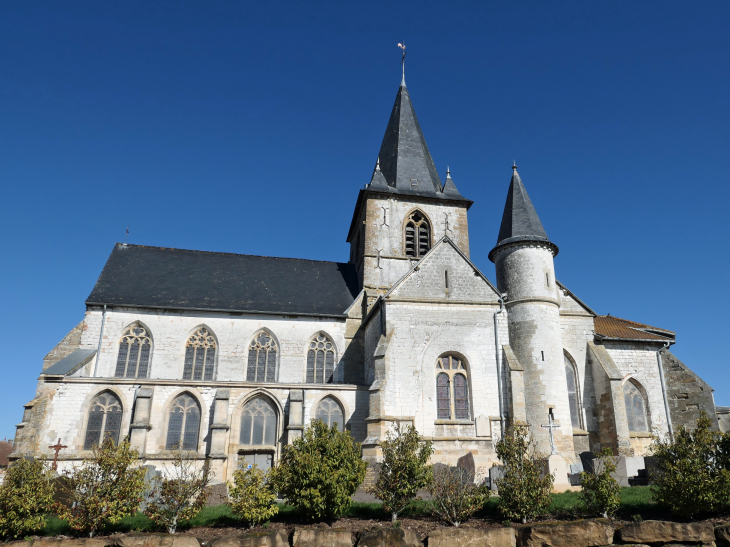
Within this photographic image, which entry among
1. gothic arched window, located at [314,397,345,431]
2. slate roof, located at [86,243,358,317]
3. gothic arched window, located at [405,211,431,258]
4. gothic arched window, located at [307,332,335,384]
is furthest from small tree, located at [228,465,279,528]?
gothic arched window, located at [405,211,431,258]

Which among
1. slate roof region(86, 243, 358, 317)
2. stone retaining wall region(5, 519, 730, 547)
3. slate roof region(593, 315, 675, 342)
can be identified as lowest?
stone retaining wall region(5, 519, 730, 547)

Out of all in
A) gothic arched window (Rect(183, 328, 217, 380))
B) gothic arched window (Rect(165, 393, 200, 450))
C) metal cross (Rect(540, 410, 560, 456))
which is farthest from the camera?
gothic arched window (Rect(183, 328, 217, 380))

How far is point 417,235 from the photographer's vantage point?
1177 inches

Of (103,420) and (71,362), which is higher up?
(71,362)

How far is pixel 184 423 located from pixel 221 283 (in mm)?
8709

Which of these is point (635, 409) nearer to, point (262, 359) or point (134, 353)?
point (262, 359)

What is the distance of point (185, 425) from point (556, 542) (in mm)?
14703

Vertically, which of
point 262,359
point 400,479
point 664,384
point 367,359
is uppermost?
point 262,359

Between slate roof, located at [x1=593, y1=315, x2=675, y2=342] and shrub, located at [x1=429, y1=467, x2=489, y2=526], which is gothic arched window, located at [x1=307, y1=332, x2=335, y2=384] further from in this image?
shrub, located at [x1=429, y1=467, x2=489, y2=526]

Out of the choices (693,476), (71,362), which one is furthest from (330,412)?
(693,476)

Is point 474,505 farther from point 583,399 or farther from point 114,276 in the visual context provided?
point 114,276

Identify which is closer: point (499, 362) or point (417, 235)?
point (499, 362)

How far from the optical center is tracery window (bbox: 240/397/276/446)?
68.1 feet

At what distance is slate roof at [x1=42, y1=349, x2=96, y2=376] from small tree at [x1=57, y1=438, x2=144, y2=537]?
10155 millimetres
